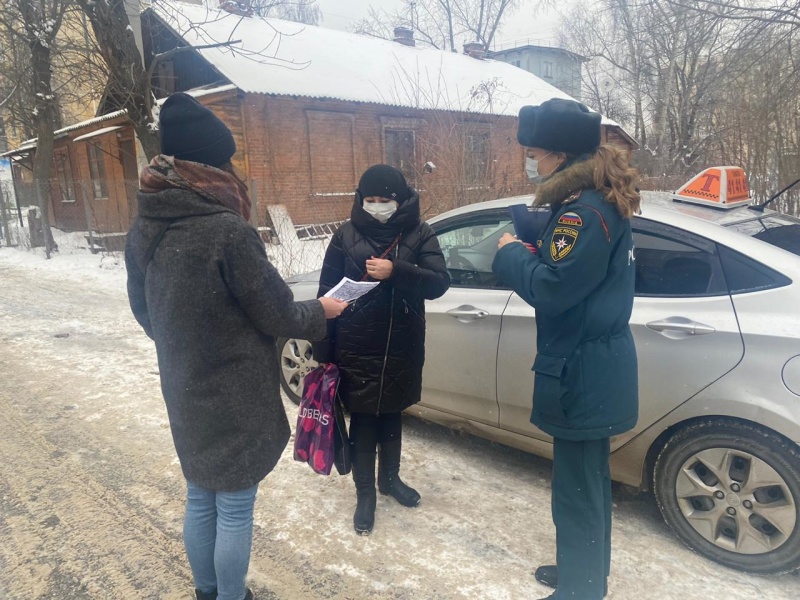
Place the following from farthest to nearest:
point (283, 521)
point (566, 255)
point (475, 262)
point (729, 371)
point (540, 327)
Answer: point (475, 262) < point (283, 521) < point (729, 371) < point (540, 327) < point (566, 255)

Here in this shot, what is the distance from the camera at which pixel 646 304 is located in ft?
8.77

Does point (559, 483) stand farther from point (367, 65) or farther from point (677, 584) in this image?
point (367, 65)

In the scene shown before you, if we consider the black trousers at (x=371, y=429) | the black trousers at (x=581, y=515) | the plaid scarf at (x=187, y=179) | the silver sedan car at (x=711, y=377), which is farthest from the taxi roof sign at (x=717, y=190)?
the plaid scarf at (x=187, y=179)

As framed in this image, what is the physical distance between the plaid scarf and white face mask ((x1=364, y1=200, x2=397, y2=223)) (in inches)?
36.1

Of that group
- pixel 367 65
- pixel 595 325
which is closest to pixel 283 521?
pixel 595 325

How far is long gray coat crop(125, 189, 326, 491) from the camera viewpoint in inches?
69.2

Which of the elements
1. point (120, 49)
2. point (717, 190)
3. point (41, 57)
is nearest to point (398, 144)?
point (120, 49)

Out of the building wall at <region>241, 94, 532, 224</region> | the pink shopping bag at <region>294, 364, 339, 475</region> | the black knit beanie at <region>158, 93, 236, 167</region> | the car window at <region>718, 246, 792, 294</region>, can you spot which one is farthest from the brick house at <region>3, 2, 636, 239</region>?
the black knit beanie at <region>158, 93, 236, 167</region>

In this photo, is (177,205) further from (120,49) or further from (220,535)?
(120,49)

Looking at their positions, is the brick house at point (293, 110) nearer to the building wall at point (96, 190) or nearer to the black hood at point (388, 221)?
the building wall at point (96, 190)

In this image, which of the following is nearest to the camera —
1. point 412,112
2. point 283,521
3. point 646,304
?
point 646,304

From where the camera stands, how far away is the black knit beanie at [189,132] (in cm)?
177

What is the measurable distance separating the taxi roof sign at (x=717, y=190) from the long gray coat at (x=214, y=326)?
216 cm

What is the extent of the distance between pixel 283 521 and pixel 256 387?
4.27 feet
